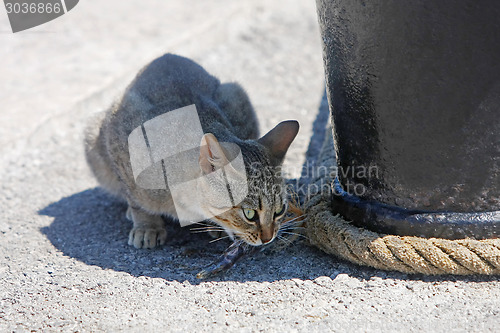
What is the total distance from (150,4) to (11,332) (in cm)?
616

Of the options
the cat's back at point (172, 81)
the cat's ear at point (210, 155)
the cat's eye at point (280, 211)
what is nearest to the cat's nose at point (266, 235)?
the cat's eye at point (280, 211)

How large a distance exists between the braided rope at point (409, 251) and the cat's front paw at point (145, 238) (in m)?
0.99

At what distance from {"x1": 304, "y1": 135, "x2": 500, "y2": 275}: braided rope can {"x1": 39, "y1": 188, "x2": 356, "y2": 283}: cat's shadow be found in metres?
0.13

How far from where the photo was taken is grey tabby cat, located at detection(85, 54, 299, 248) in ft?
9.58

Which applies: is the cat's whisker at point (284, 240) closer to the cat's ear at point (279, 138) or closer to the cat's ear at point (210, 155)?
the cat's ear at point (279, 138)

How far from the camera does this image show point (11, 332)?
2352mm

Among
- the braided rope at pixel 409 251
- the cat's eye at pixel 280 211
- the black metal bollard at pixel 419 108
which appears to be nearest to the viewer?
the black metal bollard at pixel 419 108

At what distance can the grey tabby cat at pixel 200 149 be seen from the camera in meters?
2.92

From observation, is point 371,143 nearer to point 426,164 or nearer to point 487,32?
point 426,164

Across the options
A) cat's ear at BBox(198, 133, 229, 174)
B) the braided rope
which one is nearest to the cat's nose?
the braided rope

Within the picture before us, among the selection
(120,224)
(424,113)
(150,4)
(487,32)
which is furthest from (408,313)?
(150,4)

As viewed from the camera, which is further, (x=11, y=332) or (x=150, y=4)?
(x=150, y=4)

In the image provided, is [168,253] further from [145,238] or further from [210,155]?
[210,155]

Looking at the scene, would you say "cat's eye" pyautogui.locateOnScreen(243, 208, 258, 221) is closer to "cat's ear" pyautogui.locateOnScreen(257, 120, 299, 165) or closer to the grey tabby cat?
the grey tabby cat
